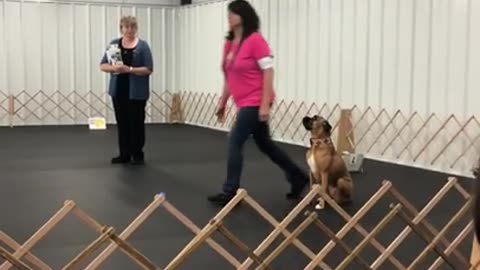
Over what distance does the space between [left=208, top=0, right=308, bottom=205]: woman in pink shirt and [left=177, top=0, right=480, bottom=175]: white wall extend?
1704 millimetres

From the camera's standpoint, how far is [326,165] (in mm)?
4227

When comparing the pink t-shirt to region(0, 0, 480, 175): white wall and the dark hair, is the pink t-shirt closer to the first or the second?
the dark hair

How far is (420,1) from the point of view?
6.41 metres

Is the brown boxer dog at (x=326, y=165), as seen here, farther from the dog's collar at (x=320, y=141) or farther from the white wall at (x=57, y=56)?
the white wall at (x=57, y=56)

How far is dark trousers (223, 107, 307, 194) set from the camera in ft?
13.5

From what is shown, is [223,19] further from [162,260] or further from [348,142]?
[162,260]

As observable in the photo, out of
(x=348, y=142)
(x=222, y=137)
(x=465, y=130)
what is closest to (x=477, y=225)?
(x=465, y=130)

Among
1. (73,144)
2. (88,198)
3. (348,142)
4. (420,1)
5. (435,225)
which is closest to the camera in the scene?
(435,225)

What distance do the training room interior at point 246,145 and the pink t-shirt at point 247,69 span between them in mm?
621

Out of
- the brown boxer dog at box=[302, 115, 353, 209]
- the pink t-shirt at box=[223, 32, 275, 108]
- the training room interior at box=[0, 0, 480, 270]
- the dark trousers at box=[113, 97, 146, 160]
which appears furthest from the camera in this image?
the dark trousers at box=[113, 97, 146, 160]

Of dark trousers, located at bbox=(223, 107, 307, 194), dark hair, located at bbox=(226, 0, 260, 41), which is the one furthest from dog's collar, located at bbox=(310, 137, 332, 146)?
dark hair, located at bbox=(226, 0, 260, 41)

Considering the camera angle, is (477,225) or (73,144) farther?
(73,144)

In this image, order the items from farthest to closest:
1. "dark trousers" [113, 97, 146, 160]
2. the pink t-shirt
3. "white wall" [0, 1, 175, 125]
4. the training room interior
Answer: "white wall" [0, 1, 175, 125], "dark trousers" [113, 97, 146, 160], the pink t-shirt, the training room interior

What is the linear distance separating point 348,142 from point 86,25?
5.10 metres
